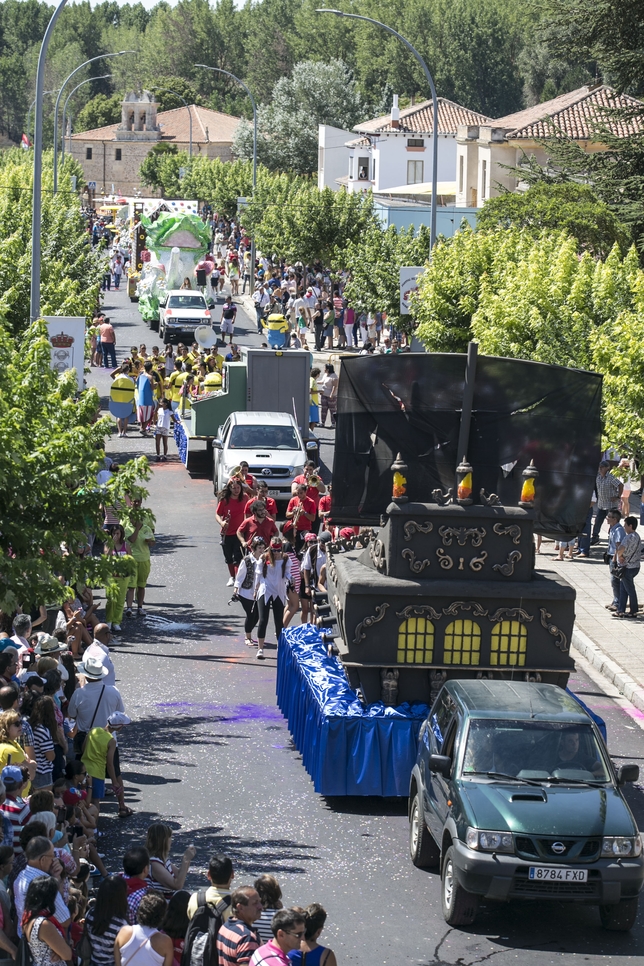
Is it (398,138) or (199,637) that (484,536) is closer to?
(199,637)

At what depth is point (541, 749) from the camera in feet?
35.0

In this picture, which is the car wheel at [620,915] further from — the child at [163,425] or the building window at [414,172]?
the building window at [414,172]

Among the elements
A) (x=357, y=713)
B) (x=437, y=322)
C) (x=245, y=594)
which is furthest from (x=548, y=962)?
(x=437, y=322)

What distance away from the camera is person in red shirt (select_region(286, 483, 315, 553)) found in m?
20.1

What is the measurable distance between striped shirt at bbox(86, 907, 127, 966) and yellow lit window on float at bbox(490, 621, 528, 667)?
5519 millimetres

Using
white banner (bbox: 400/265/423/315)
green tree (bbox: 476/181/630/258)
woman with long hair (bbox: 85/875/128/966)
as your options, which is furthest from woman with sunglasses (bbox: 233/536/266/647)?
green tree (bbox: 476/181/630/258)

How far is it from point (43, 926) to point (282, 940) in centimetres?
137

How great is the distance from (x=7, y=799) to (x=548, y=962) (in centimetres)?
383

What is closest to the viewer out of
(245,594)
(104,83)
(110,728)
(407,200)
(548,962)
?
(548,962)

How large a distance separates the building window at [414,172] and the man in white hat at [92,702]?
71405 mm

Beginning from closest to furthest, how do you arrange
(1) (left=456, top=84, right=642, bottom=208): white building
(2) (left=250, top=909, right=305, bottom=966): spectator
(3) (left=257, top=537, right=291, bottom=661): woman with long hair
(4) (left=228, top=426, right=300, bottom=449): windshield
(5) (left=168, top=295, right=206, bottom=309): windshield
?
(2) (left=250, top=909, right=305, bottom=966): spectator
(3) (left=257, top=537, right=291, bottom=661): woman with long hair
(4) (left=228, top=426, right=300, bottom=449): windshield
(5) (left=168, top=295, right=206, bottom=309): windshield
(1) (left=456, top=84, right=642, bottom=208): white building

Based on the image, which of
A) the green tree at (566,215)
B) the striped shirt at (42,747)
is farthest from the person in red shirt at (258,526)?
the green tree at (566,215)

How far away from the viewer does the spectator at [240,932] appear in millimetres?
7828

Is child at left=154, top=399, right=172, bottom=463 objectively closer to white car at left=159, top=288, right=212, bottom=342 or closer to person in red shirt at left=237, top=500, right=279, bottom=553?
person in red shirt at left=237, top=500, right=279, bottom=553
